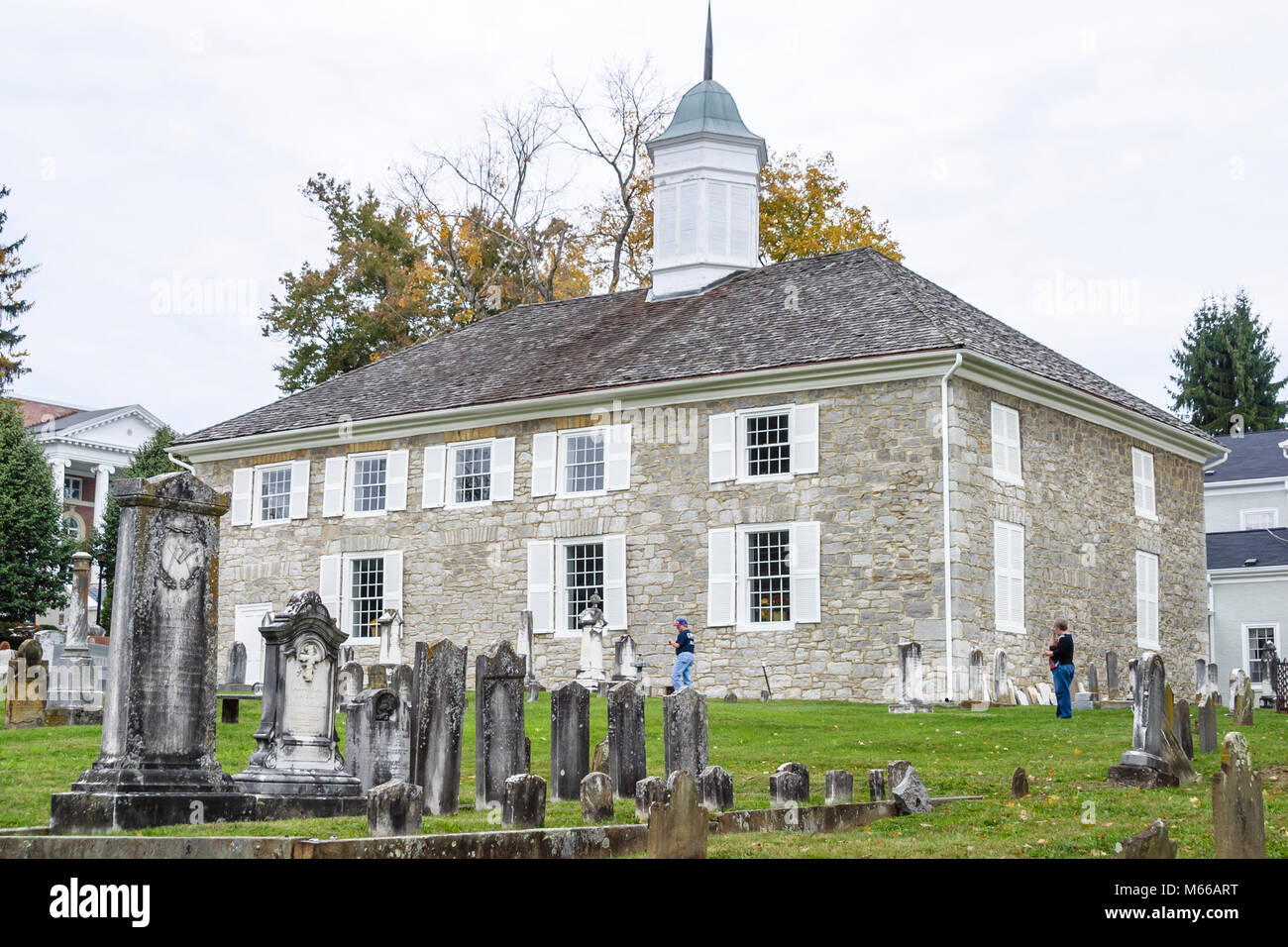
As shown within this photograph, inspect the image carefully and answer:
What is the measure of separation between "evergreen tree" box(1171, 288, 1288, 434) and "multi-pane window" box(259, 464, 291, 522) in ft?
122

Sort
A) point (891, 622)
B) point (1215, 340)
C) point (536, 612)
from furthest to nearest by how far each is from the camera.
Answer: point (1215, 340) → point (536, 612) → point (891, 622)

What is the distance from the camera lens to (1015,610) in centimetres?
2553

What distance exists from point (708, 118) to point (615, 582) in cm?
1093

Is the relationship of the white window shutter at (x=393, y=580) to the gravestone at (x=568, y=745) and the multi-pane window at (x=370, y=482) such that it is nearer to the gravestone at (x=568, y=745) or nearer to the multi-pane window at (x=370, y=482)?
the multi-pane window at (x=370, y=482)

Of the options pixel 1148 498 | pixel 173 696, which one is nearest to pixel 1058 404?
pixel 1148 498

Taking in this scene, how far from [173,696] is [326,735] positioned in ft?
4.99

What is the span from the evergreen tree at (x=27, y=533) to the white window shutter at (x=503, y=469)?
20141 mm

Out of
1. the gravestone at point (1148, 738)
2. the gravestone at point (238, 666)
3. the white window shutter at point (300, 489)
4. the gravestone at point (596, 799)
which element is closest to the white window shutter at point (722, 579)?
the gravestone at point (238, 666)

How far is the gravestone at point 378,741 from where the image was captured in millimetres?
12195

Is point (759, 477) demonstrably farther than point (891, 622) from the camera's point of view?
Yes

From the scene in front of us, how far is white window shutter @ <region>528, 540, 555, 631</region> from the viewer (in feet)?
91.9

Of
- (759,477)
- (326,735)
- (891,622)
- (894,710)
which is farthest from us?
(759,477)

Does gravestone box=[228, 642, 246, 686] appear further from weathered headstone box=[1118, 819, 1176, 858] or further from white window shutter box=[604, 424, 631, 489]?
weathered headstone box=[1118, 819, 1176, 858]

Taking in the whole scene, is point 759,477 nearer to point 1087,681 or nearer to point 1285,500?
point 1087,681
